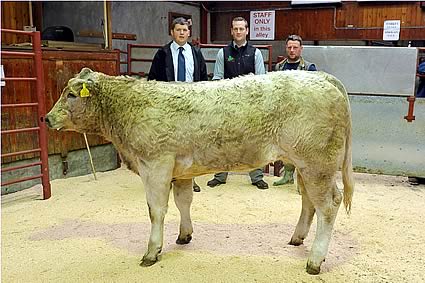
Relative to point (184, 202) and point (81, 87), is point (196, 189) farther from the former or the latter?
point (81, 87)

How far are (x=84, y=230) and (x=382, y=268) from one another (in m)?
2.32

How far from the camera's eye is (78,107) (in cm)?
307

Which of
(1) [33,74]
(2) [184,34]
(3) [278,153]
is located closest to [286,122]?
(3) [278,153]

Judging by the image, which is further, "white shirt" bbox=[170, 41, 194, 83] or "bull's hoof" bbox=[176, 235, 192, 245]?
"white shirt" bbox=[170, 41, 194, 83]

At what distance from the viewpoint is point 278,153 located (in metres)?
2.94

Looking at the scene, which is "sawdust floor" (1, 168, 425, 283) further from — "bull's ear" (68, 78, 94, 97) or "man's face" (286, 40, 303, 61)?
"man's face" (286, 40, 303, 61)

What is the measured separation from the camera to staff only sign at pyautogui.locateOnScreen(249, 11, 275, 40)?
10000mm

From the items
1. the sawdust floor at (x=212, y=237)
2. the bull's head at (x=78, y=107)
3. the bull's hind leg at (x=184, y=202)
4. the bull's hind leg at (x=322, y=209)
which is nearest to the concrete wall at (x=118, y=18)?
the sawdust floor at (x=212, y=237)

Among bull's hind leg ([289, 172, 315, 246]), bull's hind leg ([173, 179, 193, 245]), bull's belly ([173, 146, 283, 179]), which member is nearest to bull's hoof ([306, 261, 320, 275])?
bull's hind leg ([289, 172, 315, 246])

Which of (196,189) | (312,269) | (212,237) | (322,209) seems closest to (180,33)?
(196,189)

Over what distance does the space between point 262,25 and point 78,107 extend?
7.69 m

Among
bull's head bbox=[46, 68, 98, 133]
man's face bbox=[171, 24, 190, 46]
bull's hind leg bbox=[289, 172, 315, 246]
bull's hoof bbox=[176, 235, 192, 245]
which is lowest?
bull's hoof bbox=[176, 235, 192, 245]

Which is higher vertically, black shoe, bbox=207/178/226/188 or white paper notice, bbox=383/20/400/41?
white paper notice, bbox=383/20/400/41

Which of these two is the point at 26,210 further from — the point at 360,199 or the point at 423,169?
the point at 423,169
